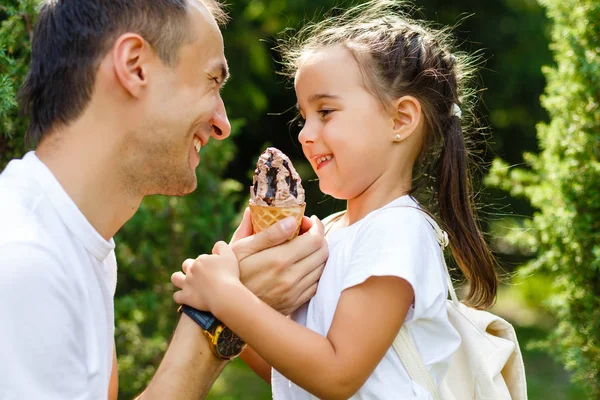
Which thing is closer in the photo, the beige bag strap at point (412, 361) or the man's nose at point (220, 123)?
the beige bag strap at point (412, 361)

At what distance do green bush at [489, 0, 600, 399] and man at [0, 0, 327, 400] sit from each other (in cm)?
171

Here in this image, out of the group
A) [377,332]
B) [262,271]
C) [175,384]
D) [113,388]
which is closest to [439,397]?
[377,332]

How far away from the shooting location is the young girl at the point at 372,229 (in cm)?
252

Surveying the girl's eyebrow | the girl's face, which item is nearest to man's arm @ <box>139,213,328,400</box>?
the girl's face

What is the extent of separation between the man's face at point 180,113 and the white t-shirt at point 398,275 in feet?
2.07

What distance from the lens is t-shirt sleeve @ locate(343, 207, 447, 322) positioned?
8.27ft

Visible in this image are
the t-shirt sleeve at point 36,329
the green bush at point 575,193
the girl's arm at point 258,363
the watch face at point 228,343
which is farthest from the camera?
the green bush at point 575,193

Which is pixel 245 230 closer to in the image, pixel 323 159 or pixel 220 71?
pixel 323 159

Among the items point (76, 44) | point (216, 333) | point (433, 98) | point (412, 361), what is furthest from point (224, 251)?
point (433, 98)

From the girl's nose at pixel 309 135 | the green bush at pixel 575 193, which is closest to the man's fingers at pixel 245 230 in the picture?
the girl's nose at pixel 309 135

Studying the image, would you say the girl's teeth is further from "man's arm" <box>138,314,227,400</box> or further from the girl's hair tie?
"man's arm" <box>138,314,227,400</box>

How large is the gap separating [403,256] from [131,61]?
3.56ft

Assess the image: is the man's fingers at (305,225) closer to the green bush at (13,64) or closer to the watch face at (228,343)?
the watch face at (228,343)

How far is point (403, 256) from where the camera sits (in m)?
2.54
